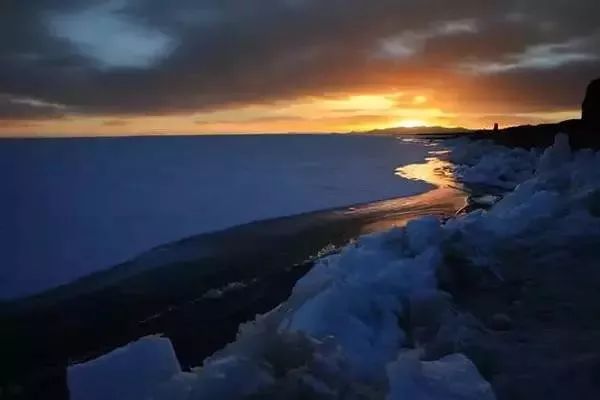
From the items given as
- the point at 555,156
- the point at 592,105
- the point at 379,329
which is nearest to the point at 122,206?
the point at 379,329

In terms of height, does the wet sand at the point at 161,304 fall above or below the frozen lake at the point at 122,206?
below

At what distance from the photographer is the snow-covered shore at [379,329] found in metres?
2.58

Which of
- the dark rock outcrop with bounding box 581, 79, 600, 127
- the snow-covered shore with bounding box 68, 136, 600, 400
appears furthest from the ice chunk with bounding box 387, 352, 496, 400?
the dark rock outcrop with bounding box 581, 79, 600, 127

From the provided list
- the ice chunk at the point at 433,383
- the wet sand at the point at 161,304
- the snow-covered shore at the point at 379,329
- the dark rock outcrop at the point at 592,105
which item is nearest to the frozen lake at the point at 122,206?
the wet sand at the point at 161,304

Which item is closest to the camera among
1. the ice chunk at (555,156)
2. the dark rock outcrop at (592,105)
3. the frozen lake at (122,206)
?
the frozen lake at (122,206)

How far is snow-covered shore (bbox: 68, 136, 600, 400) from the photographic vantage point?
8.46ft

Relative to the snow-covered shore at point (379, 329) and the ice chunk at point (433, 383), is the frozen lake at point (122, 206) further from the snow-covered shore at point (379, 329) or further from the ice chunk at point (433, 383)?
the ice chunk at point (433, 383)

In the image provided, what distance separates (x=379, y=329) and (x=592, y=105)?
3401 centimetres

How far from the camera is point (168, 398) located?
8.18 ft

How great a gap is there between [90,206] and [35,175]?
631 cm

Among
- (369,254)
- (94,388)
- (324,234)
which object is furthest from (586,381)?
(324,234)

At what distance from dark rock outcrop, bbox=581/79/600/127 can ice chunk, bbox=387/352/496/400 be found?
108 feet

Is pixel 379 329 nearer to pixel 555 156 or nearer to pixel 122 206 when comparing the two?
pixel 122 206

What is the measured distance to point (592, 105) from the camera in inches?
1278
